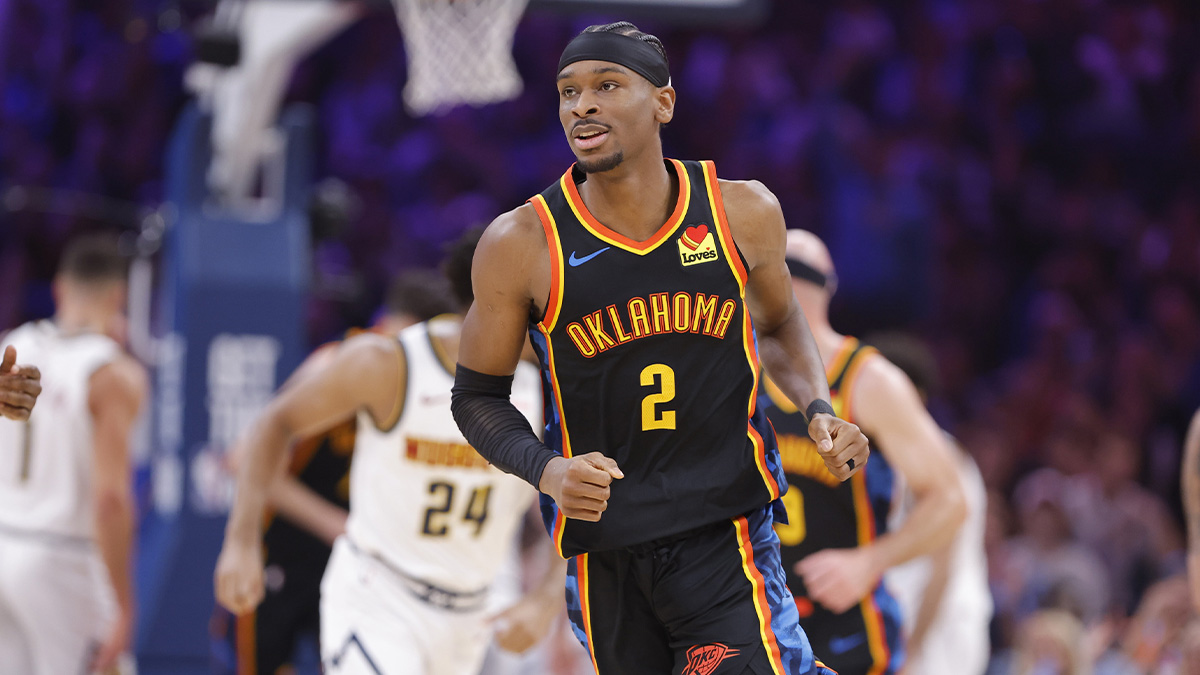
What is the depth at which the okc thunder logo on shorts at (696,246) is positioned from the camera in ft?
10.5

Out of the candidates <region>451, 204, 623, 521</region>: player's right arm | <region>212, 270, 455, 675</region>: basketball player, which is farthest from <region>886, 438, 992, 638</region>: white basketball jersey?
<region>451, 204, 623, 521</region>: player's right arm

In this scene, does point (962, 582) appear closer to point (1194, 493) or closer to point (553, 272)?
point (1194, 493)

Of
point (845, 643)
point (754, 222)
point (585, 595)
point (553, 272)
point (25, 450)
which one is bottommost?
point (845, 643)

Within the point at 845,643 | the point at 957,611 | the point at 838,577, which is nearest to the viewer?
the point at 838,577

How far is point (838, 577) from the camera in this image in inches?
165

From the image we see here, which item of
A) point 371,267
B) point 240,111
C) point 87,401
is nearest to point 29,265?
point 371,267

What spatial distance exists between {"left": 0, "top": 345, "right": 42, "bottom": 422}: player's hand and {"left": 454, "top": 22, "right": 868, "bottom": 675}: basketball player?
44.9 inches

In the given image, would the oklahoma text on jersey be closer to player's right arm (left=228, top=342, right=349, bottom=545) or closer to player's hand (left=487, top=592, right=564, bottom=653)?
player's hand (left=487, top=592, right=564, bottom=653)

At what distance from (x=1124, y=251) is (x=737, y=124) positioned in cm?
470

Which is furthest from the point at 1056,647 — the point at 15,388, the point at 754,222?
the point at 15,388

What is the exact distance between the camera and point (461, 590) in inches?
189

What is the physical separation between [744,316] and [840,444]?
17.9 inches

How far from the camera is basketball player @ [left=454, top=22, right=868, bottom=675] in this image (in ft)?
10.4

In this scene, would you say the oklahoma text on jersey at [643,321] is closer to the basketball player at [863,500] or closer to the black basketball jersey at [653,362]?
the black basketball jersey at [653,362]
